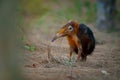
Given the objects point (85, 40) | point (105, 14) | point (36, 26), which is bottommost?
point (85, 40)

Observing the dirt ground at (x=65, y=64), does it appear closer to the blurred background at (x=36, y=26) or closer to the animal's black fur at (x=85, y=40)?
the blurred background at (x=36, y=26)

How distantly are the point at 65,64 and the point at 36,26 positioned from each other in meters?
6.12

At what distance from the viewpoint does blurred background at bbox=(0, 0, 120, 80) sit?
257 inches

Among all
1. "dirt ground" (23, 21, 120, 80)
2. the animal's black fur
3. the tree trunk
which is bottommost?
"dirt ground" (23, 21, 120, 80)

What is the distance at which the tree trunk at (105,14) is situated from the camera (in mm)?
16234

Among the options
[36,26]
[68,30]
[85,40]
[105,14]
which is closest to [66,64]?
[68,30]

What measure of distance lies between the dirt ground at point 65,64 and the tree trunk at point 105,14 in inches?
127

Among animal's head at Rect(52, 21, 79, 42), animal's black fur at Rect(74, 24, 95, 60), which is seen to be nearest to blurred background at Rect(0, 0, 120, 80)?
animal's head at Rect(52, 21, 79, 42)

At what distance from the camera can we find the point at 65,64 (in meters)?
9.53

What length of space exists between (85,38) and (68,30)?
1.59ft

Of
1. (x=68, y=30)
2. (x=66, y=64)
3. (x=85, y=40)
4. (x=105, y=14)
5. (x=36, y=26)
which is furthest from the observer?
(x=105, y=14)

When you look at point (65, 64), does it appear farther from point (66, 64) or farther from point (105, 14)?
point (105, 14)

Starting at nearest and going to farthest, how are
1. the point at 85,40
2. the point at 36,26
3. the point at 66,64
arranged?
the point at 66,64, the point at 85,40, the point at 36,26

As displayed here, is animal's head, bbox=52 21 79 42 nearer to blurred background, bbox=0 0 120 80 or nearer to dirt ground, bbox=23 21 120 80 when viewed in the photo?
dirt ground, bbox=23 21 120 80
